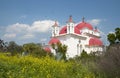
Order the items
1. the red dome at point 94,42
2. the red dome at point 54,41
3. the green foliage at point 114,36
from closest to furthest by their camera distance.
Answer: the green foliage at point 114,36 → the red dome at point 54,41 → the red dome at point 94,42

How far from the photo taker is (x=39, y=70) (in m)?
10.4

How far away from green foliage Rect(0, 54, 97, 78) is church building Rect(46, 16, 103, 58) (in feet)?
146

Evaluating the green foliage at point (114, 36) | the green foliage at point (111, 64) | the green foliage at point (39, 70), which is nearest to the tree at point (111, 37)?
the green foliage at point (114, 36)

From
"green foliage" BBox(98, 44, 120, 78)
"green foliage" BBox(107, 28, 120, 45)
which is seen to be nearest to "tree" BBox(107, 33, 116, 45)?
"green foliage" BBox(107, 28, 120, 45)

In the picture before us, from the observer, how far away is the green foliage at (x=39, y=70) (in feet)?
29.8

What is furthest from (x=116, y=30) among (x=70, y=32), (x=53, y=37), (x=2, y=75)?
(x=2, y=75)

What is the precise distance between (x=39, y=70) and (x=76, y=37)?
48621mm

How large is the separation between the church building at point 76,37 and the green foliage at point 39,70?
4436 centimetres

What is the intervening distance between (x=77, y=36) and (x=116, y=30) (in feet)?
67.0

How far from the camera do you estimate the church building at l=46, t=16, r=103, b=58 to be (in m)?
57.3

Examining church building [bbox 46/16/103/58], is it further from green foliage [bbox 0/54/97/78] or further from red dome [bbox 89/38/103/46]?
green foliage [bbox 0/54/97/78]

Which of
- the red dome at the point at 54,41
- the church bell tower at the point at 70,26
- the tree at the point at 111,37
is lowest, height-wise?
the tree at the point at 111,37

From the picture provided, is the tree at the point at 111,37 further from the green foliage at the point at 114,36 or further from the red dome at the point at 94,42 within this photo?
the red dome at the point at 94,42

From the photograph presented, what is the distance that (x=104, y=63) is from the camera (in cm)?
1152
